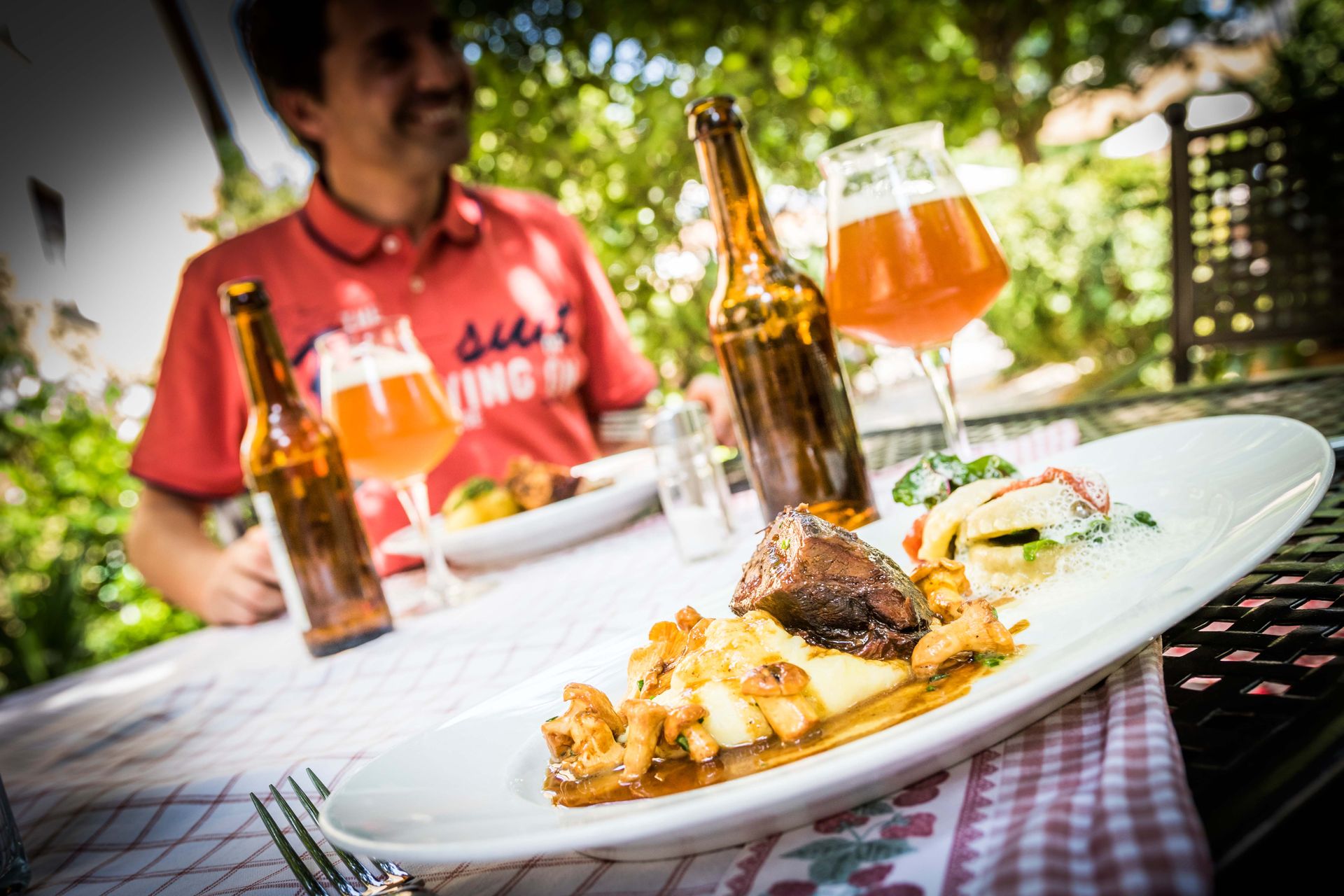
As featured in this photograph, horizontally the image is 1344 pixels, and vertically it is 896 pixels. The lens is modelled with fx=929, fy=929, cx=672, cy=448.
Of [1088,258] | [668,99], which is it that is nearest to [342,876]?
[668,99]

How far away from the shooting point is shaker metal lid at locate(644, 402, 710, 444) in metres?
1.39

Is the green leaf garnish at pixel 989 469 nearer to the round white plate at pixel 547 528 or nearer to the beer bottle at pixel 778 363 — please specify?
the beer bottle at pixel 778 363

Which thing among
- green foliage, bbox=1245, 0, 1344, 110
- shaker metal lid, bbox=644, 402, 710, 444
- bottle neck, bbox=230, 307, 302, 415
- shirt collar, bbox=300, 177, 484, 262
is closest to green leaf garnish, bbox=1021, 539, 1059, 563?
shaker metal lid, bbox=644, 402, 710, 444

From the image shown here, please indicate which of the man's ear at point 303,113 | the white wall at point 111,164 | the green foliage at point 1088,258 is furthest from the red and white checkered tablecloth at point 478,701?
the green foliage at point 1088,258

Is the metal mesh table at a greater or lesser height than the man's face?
lesser

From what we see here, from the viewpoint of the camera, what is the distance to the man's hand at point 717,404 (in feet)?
6.63

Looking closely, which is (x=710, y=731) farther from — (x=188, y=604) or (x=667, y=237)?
(x=667, y=237)

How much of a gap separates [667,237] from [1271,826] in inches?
138

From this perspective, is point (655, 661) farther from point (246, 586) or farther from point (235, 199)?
point (235, 199)

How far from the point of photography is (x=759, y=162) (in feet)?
13.1

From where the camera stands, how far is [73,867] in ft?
2.79

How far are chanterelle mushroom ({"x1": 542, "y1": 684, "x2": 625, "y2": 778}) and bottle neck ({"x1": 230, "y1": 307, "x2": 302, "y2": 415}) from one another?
93cm

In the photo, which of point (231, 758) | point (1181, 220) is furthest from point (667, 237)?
point (231, 758)

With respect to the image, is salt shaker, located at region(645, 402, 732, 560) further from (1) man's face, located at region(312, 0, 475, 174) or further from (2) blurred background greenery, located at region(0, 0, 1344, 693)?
(1) man's face, located at region(312, 0, 475, 174)
